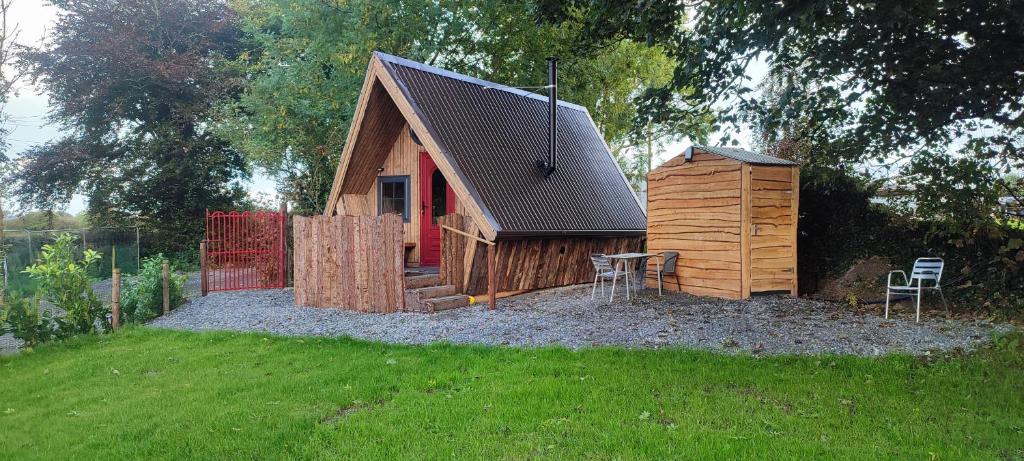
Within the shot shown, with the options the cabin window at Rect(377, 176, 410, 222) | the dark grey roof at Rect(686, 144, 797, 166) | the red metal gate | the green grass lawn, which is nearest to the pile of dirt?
the dark grey roof at Rect(686, 144, 797, 166)

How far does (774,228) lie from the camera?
433 inches

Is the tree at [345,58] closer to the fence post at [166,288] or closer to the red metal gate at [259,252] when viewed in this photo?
the red metal gate at [259,252]

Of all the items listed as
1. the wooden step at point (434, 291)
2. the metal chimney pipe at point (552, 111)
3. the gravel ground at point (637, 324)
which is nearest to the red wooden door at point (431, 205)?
the wooden step at point (434, 291)

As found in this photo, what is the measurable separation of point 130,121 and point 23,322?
18844 millimetres

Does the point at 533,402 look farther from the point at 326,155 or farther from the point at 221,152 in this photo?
the point at 221,152

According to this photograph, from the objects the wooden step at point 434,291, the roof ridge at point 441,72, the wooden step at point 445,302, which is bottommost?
the wooden step at point 445,302

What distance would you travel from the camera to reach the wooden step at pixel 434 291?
34.6 feet

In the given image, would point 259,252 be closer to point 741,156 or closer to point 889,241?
point 741,156

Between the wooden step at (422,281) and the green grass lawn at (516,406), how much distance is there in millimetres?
3410

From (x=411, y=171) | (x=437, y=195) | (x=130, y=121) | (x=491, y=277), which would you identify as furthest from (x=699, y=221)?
(x=130, y=121)

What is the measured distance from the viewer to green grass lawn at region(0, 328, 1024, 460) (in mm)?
4402

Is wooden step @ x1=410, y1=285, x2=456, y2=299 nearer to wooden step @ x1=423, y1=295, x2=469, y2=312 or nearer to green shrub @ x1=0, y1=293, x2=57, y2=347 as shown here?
wooden step @ x1=423, y1=295, x2=469, y2=312

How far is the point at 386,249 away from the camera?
10445 mm

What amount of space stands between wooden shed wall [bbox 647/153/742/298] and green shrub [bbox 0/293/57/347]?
396 inches
